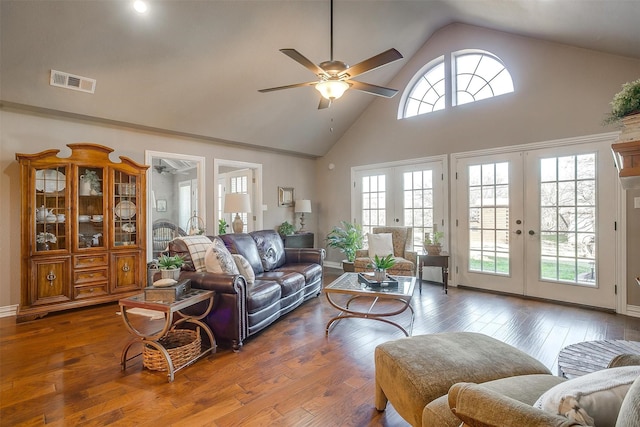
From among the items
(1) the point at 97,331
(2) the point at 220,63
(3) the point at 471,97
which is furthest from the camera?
(3) the point at 471,97

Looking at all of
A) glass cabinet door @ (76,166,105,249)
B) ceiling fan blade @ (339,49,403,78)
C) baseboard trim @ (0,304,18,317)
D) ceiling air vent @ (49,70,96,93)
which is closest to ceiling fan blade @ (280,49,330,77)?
ceiling fan blade @ (339,49,403,78)

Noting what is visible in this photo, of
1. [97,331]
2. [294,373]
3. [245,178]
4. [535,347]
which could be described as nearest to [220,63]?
[245,178]

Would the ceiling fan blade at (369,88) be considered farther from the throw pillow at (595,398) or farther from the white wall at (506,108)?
the throw pillow at (595,398)

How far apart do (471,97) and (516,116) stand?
795 mm

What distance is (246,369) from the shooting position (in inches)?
92.7

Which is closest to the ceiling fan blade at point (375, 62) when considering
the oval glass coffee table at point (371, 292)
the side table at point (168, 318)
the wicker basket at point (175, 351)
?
the oval glass coffee table at point (371, 292)

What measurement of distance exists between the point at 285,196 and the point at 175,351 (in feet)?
14.1

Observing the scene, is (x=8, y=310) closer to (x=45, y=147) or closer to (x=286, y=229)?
(x=45, y=147)

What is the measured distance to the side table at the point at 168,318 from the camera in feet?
7.40

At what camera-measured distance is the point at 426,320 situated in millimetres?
3383

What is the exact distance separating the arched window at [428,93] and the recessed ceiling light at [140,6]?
4.15 m

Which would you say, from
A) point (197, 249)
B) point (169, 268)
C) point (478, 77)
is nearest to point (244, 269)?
point (197, 249)

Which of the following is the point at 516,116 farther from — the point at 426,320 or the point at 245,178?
the point at 245,178

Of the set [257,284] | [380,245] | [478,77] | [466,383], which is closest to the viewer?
[466,383]
